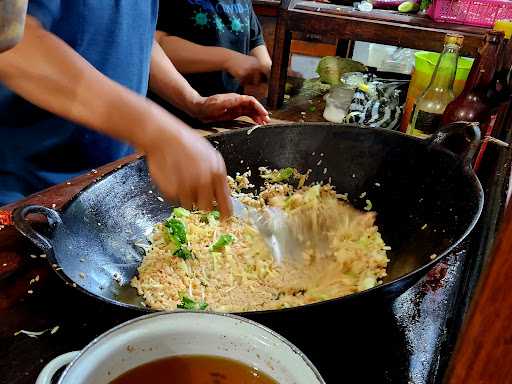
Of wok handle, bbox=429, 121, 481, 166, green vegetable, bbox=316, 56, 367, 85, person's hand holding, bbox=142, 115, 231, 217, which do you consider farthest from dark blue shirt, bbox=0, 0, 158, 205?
green vegetable, bbox=316, 56, 367, 85

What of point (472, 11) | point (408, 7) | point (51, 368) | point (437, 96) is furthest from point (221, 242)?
point (408, 7)

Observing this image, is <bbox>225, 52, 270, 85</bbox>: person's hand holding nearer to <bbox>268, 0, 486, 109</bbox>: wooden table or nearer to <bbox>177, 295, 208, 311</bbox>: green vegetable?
<bbox>268, 0, 486, 109</bbox>: wooden table

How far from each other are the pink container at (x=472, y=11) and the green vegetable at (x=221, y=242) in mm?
1472

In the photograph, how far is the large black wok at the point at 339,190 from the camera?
1.04 metres

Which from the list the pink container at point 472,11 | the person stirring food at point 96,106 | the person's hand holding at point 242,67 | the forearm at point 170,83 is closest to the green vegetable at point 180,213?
the person stirring food at point 96,106

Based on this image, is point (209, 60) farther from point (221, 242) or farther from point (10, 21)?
point (10, 21)

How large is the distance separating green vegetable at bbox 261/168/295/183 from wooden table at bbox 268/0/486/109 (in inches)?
32.8

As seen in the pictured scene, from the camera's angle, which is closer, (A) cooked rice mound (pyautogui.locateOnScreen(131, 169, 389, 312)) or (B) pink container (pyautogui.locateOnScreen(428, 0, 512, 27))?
(A) cooked rice mound (pyautogui.locateOnScreen(131, 169, 389, 312))

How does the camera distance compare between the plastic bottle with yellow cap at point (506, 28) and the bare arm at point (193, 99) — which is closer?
the plastic bottle with yellow cap at point (506, 28)

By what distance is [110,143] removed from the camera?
5.41 feet

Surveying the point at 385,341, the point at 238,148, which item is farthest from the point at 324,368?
the point at 238,148

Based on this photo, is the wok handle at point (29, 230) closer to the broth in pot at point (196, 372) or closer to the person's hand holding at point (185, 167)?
the person's hand holding at point (185, 167)

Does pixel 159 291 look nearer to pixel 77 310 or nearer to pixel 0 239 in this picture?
pixel 77 310

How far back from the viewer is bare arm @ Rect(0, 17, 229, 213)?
94cm
